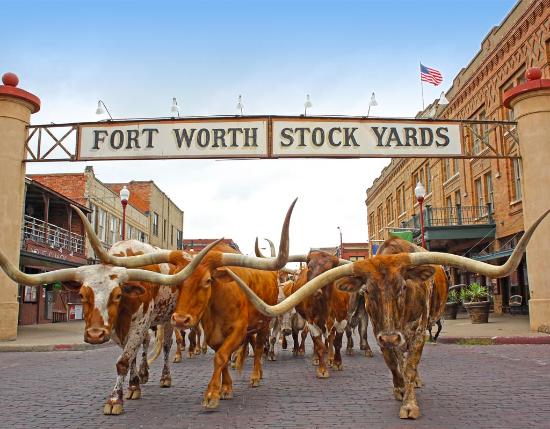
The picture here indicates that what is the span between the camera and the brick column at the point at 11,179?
1522 centimetres

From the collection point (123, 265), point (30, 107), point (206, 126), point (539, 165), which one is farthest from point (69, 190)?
point (123, 265)

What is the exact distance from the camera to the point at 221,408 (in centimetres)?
637

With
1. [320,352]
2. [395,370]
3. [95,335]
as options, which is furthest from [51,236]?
[395,370]

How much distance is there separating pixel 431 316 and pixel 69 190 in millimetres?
30793

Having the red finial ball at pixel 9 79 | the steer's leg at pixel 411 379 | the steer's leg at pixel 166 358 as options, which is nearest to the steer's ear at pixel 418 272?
the steer's leg at pixel 411 379

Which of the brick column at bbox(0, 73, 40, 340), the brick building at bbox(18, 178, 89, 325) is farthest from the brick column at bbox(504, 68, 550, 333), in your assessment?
the brick building at bbox(18, 178, 89, 325)

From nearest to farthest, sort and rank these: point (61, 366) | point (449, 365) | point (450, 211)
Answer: point (449, 365) → point (61, 366) → point (450, 211)

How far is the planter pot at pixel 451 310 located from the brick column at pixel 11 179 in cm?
1710

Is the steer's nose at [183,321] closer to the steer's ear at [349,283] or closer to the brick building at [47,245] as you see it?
the steer's ear at [349,283]

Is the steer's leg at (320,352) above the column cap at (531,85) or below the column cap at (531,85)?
below

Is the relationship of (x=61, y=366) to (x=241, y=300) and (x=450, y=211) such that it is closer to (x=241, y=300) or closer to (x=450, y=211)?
(x=241, y=300)

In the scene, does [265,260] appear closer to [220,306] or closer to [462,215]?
[220,306]

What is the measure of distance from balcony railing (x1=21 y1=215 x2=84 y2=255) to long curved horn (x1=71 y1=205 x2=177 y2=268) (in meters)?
19.2

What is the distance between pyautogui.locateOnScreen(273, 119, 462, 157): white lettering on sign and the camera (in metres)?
15.4
